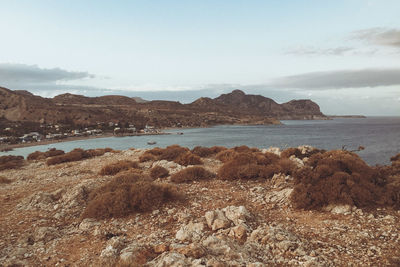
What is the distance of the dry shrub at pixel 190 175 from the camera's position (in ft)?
36.3

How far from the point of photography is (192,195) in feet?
29.6

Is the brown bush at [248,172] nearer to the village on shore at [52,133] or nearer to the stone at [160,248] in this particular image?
the stone at [160,248]

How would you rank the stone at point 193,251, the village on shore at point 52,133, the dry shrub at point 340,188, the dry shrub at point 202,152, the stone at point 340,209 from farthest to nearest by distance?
the village on shore at point 52,133, the dry shrub at point 202,152, the dry shrub at point 340,188, the stone at point 340,209, the stone at point 193,251

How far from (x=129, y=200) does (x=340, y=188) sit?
23.0 feet

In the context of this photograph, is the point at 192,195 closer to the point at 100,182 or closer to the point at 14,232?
the point at 100,182

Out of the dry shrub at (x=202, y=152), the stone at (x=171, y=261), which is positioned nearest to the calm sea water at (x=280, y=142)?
the dry shrub at (x=202, y=152)

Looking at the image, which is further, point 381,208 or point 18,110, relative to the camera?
point 18,110

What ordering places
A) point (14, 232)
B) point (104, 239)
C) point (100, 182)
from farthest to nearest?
point (100, 182), point (14, 232), point (104, 239)

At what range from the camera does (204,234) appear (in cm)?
592

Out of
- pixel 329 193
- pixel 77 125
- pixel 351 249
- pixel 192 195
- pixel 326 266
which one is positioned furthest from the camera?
pixel 77 125

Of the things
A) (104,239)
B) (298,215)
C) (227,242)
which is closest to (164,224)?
(104,239)

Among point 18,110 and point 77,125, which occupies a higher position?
point 18,110

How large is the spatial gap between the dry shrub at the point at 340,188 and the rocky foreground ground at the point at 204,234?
29 centimetres

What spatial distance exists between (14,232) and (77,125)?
106639 millimetres
